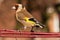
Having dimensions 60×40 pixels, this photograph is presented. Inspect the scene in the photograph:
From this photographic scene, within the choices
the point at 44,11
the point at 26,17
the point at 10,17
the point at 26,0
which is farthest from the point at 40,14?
the point at 26,17

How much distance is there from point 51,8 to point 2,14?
131 centimetres

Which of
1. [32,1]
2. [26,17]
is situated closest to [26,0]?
[32,1]

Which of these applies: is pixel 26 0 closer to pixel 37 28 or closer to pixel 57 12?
pixel 57 12

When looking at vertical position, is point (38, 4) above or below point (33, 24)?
above

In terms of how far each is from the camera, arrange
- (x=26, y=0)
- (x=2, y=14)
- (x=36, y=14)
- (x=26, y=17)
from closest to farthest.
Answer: (x=26, y=17), (x=2, y=14), (x=26, y=0), (x=36, y=14)

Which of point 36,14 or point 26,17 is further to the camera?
point 36,14

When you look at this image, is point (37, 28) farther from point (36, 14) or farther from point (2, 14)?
point (36, 14)

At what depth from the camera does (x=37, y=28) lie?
191 cm

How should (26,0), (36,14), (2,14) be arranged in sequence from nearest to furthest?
(2,14) < (26,0) < (36,14)

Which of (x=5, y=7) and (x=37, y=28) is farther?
(x=5, y=7)

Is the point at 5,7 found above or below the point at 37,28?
above

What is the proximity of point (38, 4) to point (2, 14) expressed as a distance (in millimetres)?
1144

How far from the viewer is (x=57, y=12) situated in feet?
14.8

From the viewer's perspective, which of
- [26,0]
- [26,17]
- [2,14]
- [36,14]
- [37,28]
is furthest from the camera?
[36,14]
